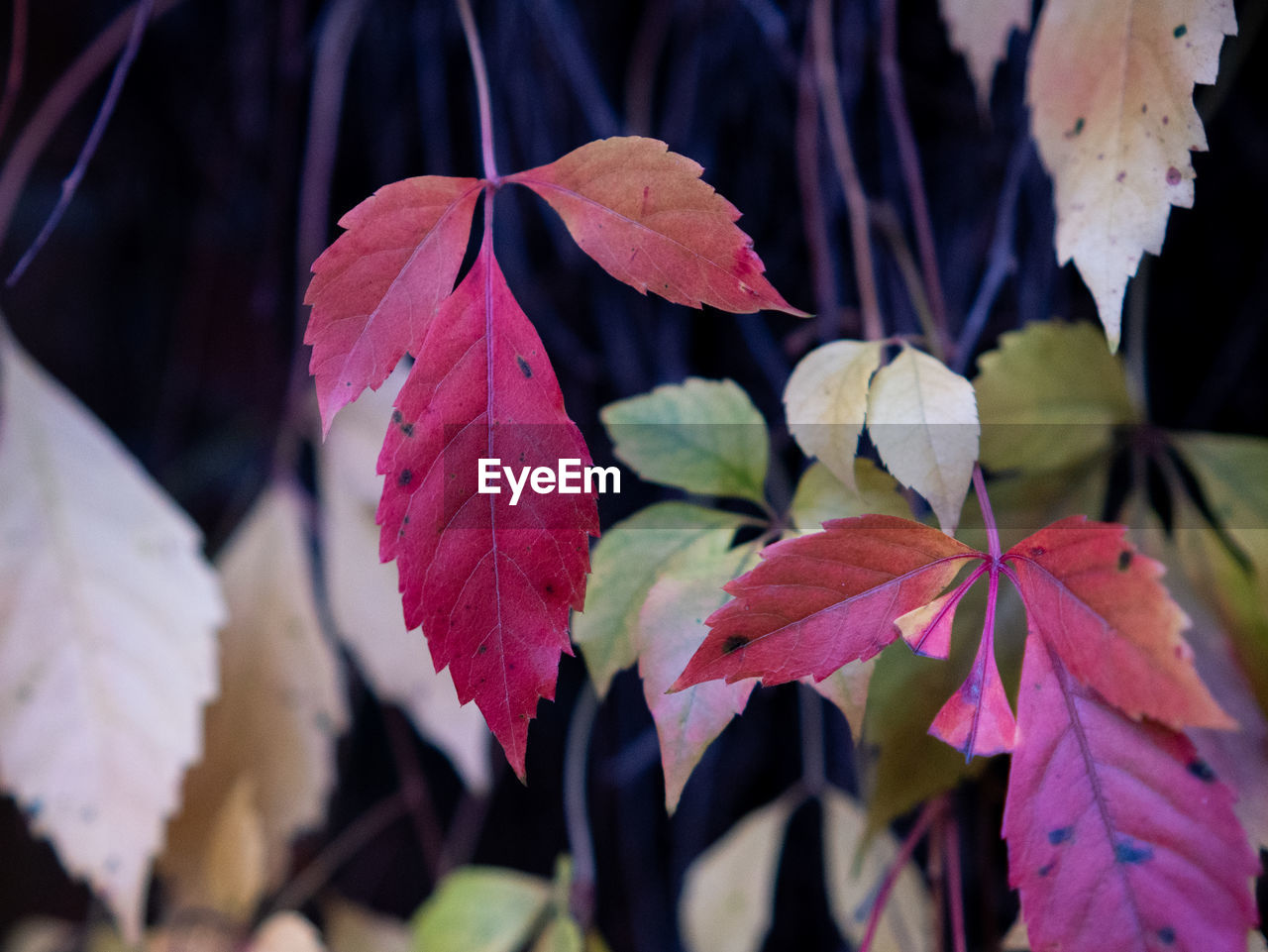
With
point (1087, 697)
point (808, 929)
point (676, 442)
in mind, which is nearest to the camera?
point (1087, 697)

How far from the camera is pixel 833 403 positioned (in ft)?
1.10

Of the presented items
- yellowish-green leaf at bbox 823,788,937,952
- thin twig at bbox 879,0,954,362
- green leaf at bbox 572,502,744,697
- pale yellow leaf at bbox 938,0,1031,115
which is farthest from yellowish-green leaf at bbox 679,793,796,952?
pale yellow leaf at bbox 938,0,1031,115

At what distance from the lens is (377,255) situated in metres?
0.32

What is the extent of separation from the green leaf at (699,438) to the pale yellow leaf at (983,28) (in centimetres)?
26

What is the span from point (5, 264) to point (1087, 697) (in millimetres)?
1043

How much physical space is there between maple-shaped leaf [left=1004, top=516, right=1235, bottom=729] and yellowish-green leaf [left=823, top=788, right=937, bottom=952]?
0.90 feet

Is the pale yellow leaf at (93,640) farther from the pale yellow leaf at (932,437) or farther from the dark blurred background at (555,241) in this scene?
the pale yellow leaf at (932,437)

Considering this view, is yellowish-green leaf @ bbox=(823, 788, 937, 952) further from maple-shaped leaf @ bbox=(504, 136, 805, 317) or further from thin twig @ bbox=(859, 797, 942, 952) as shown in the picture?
maple-shaped leaf @ bbox=(504, 136, 805, 317)

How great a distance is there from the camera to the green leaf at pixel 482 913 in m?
0.57

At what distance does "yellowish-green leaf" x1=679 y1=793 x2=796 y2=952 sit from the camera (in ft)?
2.00

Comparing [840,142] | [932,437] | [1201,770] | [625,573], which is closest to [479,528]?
[625,573]

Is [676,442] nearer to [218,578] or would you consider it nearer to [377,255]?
[377,255]

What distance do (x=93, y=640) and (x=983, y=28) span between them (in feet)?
2.49

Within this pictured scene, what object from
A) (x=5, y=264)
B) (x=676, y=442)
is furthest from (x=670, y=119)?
(x=5, y=264)
